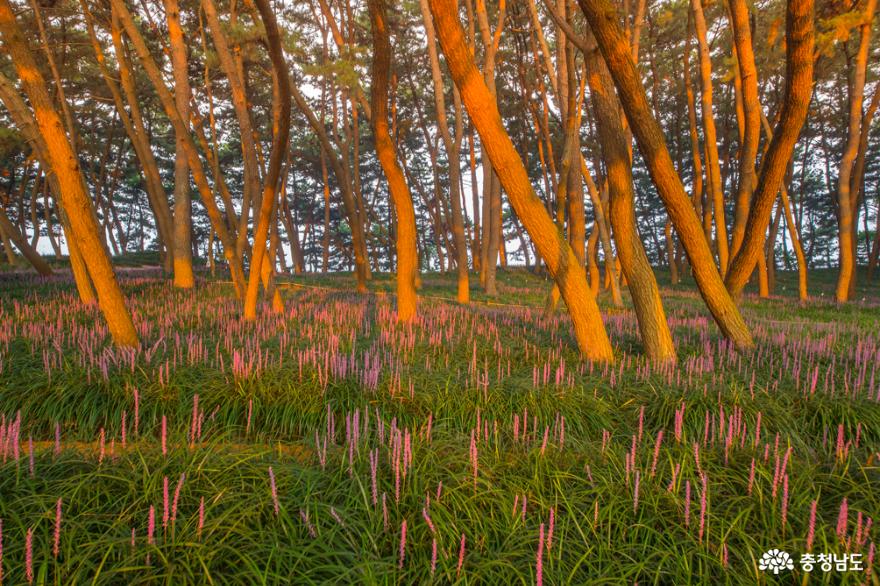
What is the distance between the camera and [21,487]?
2609 millimetres

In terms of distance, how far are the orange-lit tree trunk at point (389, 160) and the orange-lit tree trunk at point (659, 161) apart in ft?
12.6

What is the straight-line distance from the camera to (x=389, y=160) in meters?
8.52

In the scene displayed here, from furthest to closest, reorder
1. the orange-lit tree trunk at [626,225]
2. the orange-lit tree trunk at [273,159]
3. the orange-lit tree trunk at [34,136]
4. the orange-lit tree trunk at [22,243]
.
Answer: the orange-lit tree trunk at [22,243], the orange-lit tree trunk at [273,159], the orange-lit tree trunk at [34,136], the orange-lit tree trunk at [626,225]

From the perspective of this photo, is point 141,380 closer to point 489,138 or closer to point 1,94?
point 489,138

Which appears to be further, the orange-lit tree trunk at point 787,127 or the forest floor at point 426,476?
the orange-lit tree trunk at point 787,127

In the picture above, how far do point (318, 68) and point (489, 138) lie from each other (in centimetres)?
965

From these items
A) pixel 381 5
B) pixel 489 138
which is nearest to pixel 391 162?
pixel 381 5

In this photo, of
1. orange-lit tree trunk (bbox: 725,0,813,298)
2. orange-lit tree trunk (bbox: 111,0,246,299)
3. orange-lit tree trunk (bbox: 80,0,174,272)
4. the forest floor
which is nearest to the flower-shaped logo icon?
the forest floor

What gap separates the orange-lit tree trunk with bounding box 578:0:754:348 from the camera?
518 cm

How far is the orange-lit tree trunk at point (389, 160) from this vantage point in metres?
7.86

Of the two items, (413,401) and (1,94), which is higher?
(1,94)

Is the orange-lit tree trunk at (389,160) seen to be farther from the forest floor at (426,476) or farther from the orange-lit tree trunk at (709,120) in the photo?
the orange-lit tree trunk at (709,120)

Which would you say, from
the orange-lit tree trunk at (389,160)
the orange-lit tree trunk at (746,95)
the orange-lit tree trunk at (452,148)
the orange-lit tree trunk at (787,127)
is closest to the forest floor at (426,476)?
the orange-lit tree trunk at (787,127)

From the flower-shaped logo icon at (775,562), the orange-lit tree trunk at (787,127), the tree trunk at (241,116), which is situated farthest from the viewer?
the tree trunk at (241,116)
